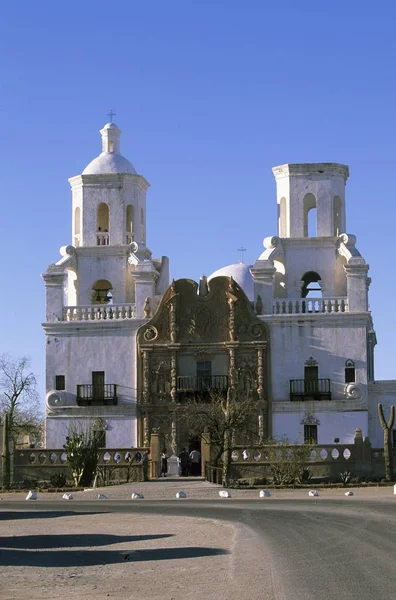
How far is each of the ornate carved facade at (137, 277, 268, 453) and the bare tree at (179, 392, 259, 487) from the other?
49 centimetres

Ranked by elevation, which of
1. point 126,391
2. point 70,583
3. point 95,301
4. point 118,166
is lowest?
point 70,583

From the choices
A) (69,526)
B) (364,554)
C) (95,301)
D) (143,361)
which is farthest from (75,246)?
(364,554)

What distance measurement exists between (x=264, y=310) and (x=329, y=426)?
5986mm

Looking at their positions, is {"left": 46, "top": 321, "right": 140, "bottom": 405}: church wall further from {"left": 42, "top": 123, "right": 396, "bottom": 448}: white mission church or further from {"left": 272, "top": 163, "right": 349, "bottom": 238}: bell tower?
{"left": 272, "top": 163, "right": 349, "bottom": 238}: bell tower

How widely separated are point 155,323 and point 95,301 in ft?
16.5

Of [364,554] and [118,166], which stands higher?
[118,166]

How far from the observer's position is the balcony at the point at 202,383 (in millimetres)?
60156

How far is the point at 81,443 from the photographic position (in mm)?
48625

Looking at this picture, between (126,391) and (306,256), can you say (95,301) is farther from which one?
(306,256)

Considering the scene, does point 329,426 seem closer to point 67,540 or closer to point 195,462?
point 195,462

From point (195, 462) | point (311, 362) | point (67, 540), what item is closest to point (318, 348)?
point (311, 362)

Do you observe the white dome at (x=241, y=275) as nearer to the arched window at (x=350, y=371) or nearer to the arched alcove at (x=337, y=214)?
the arched alcove at (x=337, y=214)

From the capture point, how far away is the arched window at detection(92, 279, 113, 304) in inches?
2549

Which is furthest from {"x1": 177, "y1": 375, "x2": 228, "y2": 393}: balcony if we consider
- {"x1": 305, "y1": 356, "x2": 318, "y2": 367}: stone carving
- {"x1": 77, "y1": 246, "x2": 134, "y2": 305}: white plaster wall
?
{"x1": 77, "y1": 246, "x2": 134, "y2": 305}: white plaster wall
